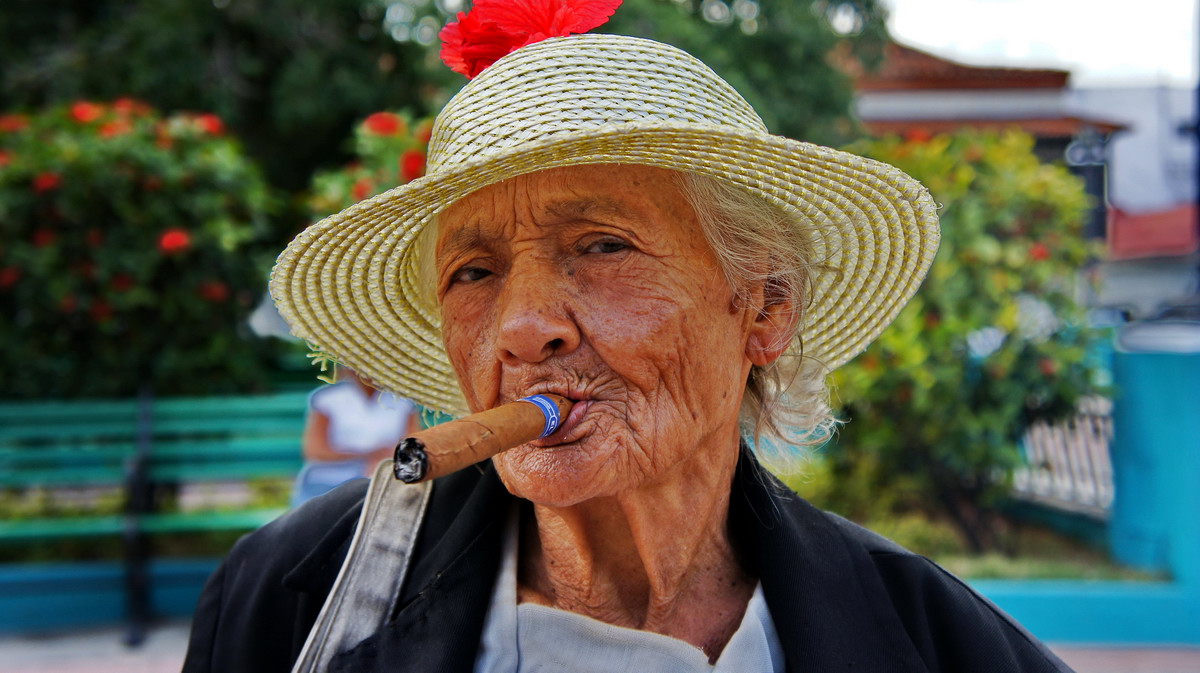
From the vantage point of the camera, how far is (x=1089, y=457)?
5.64 metres

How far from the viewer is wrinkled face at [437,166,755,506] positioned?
1422 mm

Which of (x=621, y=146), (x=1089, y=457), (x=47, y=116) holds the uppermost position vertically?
(x=47, y=116)

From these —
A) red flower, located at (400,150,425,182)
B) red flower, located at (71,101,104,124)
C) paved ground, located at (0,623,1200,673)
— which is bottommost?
paved ground, located at (0,623,1200,673)

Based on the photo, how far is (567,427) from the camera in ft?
4.66

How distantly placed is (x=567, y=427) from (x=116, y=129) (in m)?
5.09

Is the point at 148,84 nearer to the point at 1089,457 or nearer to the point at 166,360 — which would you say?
the point at 166,360

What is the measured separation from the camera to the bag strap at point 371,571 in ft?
4.84

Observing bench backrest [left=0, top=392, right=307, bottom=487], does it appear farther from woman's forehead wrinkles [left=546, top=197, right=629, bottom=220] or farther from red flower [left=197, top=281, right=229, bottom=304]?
woman's forehead wrinkles [left=546, top=197, right=629, bottom=220]

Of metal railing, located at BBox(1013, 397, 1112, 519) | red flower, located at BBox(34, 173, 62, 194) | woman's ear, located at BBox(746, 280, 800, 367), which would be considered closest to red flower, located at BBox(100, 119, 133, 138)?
red flower, located at BBox(34, 173, 62, 194)

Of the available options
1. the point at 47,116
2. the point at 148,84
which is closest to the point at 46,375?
the point at 47,116

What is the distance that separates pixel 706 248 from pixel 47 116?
18.6 ft

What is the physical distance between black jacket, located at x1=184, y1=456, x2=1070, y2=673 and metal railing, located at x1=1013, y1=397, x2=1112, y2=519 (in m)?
4.42

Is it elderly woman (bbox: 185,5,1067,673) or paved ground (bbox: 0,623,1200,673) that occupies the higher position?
elderly woman (bbox: 185,5,1067,673)

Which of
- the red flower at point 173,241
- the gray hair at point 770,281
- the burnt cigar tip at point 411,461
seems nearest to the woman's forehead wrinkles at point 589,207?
the gray hair at point 770,281
